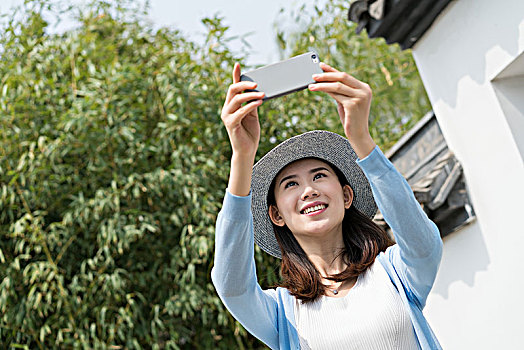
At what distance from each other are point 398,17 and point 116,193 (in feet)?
6.38

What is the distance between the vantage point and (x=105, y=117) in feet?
12.2

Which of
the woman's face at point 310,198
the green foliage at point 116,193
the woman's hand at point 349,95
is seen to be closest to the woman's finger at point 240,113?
the woman's hand at point 349,95

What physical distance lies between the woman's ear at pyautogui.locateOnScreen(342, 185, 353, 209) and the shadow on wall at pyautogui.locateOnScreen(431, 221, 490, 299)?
3.96ft

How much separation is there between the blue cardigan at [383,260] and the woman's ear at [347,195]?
0.22 meters

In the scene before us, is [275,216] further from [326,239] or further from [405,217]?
[405,217]

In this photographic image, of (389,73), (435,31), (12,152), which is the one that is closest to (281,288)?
(435,31)

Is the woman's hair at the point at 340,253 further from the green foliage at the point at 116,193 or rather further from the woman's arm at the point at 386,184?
the green foliage at the point at 116,193

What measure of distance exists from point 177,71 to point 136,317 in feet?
5.30

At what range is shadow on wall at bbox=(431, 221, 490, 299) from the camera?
239 cm

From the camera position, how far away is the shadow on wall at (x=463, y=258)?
7.86 ft

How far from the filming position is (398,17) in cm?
256

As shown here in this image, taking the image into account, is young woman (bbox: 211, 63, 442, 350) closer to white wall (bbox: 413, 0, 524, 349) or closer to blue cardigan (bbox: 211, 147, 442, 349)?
blue cardigan (bbox: 211, 147, 442, 349)

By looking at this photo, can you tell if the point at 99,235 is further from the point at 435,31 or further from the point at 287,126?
the point at 435,31

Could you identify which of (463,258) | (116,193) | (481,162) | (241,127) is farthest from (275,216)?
(116,193)
